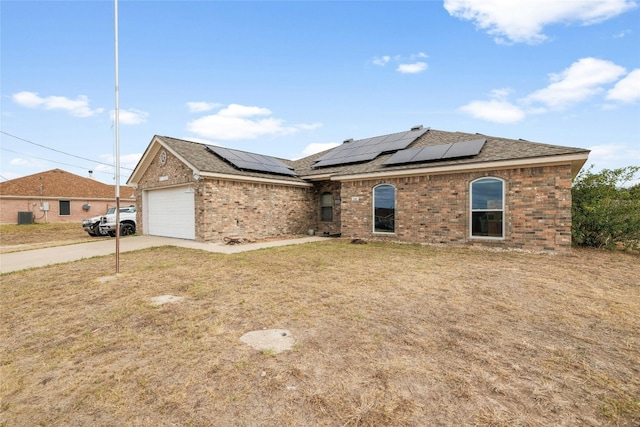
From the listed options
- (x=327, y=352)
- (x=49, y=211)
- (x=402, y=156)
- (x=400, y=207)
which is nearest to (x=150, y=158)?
(x=402, y=156)

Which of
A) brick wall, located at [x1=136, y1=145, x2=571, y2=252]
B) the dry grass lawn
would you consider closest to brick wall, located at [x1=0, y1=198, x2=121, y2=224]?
brick wall, located at [x1=136, y1=145, x2=571, y2=252]

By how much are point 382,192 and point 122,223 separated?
550 inches

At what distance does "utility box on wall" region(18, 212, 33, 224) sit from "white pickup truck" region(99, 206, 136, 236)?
19648mm

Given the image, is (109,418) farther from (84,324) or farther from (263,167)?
(263,167)

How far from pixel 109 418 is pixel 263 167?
42.6ft

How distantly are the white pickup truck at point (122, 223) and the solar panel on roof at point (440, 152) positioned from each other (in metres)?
14.3

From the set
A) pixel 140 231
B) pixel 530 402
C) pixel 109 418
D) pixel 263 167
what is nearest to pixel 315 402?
pixel 109 418

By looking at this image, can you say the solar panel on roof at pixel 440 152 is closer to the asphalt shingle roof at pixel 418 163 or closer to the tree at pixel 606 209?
the asphalt shingle roof at pixel 418 163

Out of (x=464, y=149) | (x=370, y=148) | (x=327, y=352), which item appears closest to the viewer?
(x=327, y=352)

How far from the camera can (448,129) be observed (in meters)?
15.9

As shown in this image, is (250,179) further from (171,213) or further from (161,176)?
(161,176)

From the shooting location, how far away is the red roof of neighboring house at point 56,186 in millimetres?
27750

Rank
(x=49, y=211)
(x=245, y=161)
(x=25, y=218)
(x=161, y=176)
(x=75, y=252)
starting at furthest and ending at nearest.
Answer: (x=49, y=211)
(x=25, y=218)
(x=245, y=161)
(x=161, y=176)
(x=75, y=252)

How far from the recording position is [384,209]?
12.3 metres
